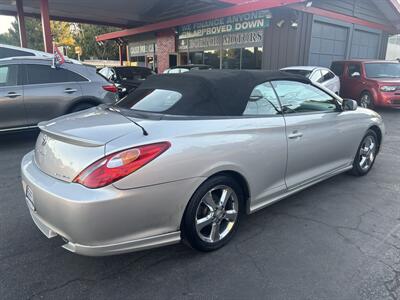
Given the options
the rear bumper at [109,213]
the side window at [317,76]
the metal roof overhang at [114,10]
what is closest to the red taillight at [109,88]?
the rear bumper at [109,213]

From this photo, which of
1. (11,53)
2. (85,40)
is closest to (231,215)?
(11,53)

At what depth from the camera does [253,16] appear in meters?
13.8

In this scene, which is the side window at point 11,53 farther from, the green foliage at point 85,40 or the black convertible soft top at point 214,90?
the green foliage at point 85,40

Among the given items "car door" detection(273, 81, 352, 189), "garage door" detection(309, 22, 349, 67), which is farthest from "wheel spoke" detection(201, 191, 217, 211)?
"garage door" detection(309, 22, 349, 67)

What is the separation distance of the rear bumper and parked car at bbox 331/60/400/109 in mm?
10087

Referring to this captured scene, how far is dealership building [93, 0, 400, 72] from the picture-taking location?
13.0m

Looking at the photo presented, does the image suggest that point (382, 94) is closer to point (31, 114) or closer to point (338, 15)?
Answer: point (338, 15)

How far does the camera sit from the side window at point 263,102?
3.18 m

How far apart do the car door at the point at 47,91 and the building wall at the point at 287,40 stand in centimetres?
931

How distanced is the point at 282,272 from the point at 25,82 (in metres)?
5.53

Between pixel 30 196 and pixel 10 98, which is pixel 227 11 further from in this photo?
pixel 30 196

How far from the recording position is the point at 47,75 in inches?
246

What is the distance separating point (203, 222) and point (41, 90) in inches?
188

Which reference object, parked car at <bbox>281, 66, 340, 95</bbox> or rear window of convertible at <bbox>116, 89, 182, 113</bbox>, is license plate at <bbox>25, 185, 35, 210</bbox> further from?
parked car at <bbox>281, 66, 340, 95</bbox>
